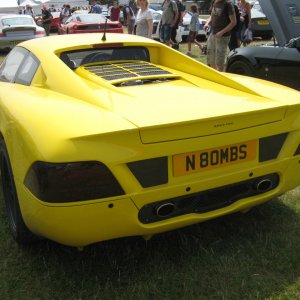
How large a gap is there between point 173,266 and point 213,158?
2.15 ft

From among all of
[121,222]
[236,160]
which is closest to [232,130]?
[236,160]

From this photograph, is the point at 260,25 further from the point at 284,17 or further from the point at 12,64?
the point at 12,64

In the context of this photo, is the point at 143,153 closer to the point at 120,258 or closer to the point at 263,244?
the point at 120,258

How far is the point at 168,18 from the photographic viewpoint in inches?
393

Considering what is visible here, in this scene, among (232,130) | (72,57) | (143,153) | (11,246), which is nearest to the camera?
(143,153)

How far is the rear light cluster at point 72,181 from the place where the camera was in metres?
1.88

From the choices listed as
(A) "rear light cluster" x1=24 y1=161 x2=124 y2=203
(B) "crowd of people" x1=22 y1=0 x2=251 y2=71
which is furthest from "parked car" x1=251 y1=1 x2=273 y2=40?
(A) "rear light cluster" x1=24 y1=161 x2=124 y2=203

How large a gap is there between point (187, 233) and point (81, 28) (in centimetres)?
1335

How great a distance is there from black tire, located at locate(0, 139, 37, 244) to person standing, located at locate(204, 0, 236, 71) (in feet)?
16.0

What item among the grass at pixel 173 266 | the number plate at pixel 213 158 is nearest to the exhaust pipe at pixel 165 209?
the number plate at pixel 213 158

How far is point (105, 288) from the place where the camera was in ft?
7.16

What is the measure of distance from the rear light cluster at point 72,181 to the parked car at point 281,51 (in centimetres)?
359

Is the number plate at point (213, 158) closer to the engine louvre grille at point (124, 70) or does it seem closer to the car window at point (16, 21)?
the engine louvre grille at point (124, 70)

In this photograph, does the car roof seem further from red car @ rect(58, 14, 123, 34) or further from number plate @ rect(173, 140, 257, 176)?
red car @ rect(58, 14, 123, 34)
